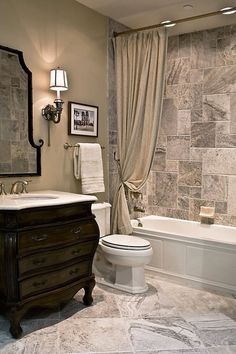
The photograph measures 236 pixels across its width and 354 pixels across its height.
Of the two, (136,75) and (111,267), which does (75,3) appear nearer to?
(136,75)

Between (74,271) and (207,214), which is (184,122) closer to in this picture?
(207,214)

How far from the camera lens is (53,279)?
2.47 metres

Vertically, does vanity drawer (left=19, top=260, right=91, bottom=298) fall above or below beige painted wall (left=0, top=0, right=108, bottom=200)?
below

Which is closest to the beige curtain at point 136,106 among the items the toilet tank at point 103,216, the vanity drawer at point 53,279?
the toilet tank at point 103,216

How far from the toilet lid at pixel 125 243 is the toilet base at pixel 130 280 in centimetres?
22

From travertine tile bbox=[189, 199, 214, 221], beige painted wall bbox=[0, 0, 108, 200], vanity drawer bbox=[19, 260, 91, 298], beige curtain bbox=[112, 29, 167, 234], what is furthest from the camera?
travertine tile bbox=[189, 199, 214, 221]

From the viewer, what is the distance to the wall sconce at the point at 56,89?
2.97 m

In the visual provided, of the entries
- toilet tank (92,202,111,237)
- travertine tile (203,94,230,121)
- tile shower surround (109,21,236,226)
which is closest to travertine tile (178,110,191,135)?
tile shower surround (109,21,236,226)

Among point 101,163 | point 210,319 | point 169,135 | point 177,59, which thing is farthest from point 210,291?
point 177,59

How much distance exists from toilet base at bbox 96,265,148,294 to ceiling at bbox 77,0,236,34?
245cm

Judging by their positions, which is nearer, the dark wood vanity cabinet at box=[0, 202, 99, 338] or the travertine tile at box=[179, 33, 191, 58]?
the dark wood vanity cabinet at box=[0, 202, 99, 338]

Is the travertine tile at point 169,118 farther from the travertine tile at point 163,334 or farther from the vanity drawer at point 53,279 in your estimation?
the travertine tile at point 163,334

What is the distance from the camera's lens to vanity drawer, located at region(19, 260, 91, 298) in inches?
91.1

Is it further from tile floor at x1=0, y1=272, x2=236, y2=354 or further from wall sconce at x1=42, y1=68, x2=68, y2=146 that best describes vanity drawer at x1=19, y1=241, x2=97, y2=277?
wall sconce at x1=42, y1=68, x2=68, y2=146
